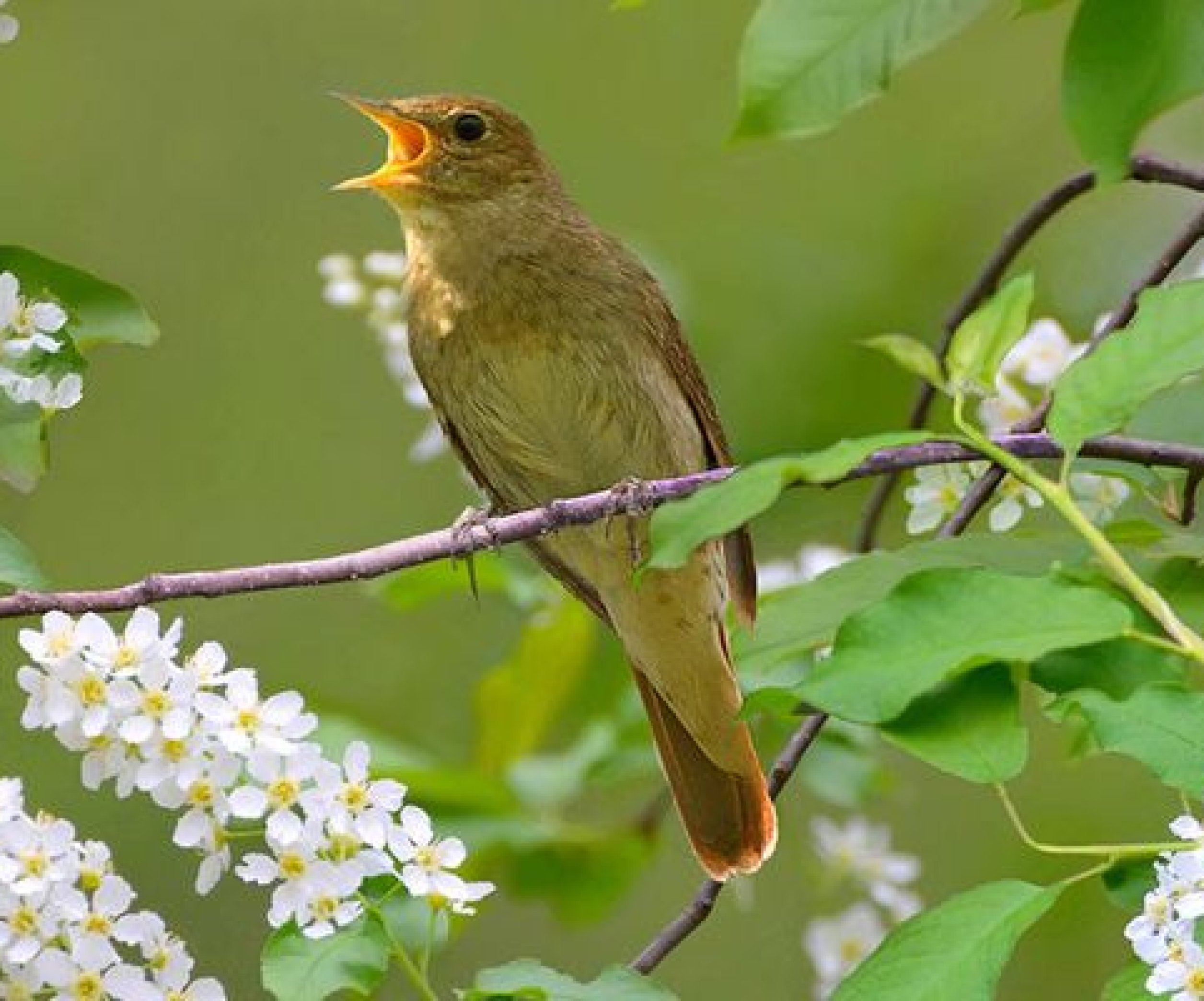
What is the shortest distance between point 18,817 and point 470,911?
497 mm

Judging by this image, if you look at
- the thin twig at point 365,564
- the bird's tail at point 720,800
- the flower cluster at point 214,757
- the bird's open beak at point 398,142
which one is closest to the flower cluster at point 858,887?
A: the bird's tail at point 720,800

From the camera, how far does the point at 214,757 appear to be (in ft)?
9.48

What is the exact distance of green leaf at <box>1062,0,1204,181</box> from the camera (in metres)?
3.00

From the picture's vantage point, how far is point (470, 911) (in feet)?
9.30

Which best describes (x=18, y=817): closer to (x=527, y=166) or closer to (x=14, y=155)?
(x=527, y=166)

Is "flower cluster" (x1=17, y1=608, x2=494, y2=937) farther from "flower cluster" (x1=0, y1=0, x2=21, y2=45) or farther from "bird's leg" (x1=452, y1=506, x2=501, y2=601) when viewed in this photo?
"bird's leg" (x1=452, y1=506, x2=501, y2=601)

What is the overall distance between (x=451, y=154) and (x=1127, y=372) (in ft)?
9.56

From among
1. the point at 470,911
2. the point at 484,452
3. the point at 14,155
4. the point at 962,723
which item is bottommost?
the point at 14,155

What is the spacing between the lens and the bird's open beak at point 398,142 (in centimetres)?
531

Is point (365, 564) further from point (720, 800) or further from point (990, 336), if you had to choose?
point (720, 800)

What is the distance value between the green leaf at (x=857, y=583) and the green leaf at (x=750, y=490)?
28cm

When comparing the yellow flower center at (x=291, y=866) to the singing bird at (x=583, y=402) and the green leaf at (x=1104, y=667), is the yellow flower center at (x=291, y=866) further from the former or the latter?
the singing bird at (x=583, y=402)

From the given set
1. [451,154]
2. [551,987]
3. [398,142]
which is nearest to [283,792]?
[551,987]

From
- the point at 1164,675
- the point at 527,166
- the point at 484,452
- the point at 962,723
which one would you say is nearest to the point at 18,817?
the point at 962,723
